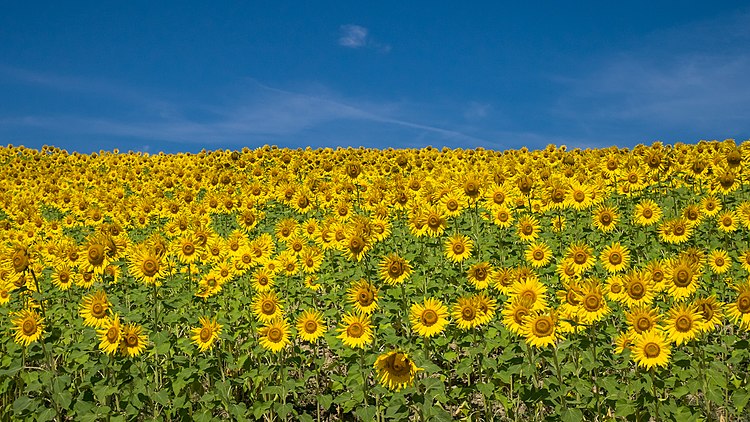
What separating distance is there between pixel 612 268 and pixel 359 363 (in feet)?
12.9

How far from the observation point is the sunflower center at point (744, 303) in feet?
19.1

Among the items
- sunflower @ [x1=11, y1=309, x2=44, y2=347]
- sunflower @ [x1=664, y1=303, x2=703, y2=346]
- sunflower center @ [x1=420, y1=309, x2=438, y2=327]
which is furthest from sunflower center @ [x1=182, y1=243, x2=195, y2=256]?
sunflower @ [x1=664, y1=303, x2=703, y2=346]

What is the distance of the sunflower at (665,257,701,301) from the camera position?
617cm

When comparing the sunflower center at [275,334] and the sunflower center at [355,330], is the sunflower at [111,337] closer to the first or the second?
the sunflower center at [275,334]

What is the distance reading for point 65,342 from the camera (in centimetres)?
820

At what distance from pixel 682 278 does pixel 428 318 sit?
9.52ft

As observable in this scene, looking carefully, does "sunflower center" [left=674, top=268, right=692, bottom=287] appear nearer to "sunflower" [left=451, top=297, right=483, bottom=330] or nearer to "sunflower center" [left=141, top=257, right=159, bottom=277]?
"sunflower" [left=451, top=297, right=483, bottom=330]

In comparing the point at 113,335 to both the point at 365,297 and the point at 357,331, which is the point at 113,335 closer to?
the point at 357,331

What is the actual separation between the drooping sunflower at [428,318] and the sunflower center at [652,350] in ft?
6.29

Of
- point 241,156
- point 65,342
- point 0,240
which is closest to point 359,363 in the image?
point 65,342

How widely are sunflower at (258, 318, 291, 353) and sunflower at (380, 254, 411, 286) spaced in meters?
1.35

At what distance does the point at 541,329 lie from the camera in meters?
5.39

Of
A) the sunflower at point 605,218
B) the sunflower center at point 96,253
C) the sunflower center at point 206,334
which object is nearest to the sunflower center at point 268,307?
the sunflower center at point 206,334

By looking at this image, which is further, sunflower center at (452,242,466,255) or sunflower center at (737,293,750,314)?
sunflower center at (452,242,466,255)
